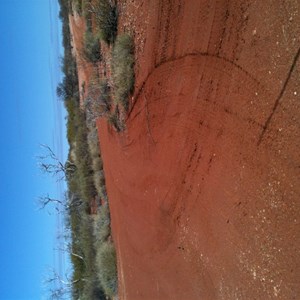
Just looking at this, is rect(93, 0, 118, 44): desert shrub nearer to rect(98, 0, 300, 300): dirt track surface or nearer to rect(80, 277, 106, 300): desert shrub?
rect(98, 0, 300, 300): dirt track surface

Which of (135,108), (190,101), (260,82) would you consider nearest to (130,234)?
(135,108)

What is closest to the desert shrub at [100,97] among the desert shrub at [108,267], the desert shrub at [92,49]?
the desert shrub at [92,49]

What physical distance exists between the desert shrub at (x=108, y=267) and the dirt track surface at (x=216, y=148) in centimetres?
418

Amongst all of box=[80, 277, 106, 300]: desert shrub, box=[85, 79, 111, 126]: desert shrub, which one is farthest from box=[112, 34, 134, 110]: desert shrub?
box=[80, 277, 106, 300]: desert shrub

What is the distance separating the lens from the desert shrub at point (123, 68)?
648 inches

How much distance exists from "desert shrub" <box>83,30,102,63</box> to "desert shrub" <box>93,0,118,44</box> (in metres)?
1.87

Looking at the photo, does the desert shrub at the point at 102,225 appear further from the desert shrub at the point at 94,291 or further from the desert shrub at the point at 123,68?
the desert shrub at the point at 123,68

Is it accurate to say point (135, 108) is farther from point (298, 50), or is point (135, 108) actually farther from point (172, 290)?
point (298, 50)

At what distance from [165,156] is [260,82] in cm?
542

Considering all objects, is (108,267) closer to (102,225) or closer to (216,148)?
(102,225)

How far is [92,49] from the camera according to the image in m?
22.4

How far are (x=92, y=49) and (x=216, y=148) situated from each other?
44.5ft

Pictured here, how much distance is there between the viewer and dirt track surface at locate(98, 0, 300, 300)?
7820 millimetres

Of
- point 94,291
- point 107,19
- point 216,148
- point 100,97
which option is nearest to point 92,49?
point 100,97
